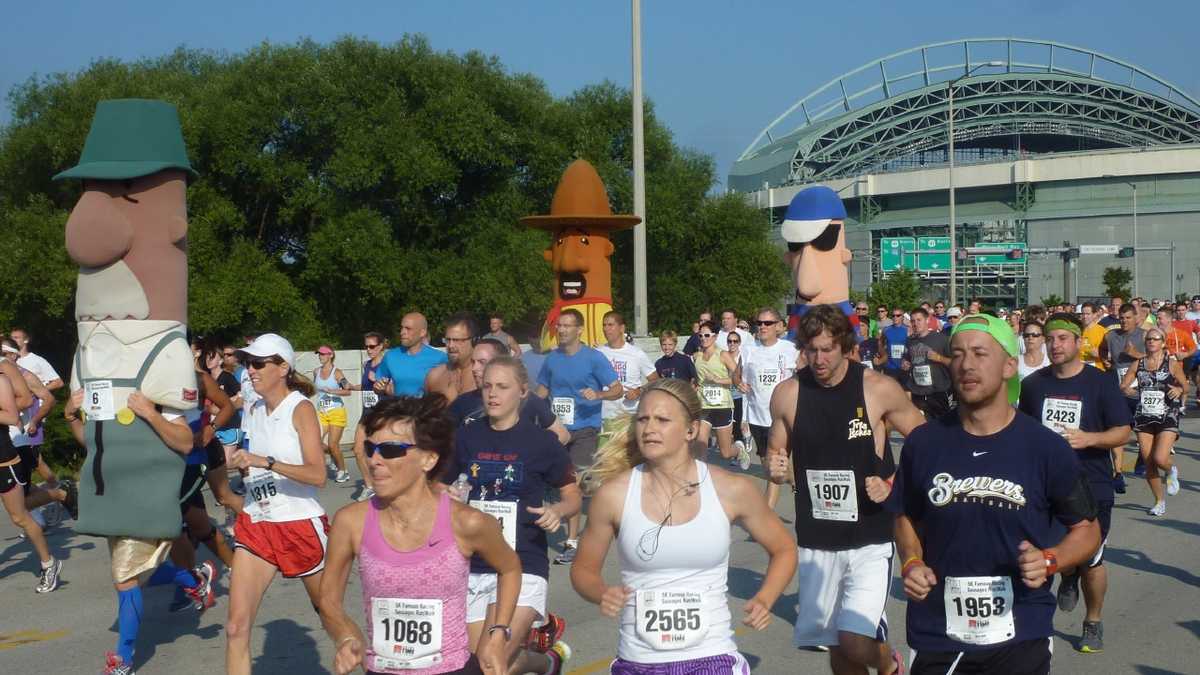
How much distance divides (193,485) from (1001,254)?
6252 centimetres

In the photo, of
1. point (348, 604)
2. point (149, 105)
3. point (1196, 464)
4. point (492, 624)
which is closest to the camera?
point (492, 624)

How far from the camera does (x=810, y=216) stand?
34.0 ft

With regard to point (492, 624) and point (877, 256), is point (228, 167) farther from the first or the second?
point (877, 256)

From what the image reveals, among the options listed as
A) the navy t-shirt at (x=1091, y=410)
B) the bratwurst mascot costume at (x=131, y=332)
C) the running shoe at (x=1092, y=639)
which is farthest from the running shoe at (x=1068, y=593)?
the bratwurst mascot costume at (x=131, y=332)

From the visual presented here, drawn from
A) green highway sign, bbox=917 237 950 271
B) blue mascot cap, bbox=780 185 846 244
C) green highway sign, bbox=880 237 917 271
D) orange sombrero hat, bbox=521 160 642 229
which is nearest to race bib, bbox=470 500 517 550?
blue mascot cap, bbox=780 185 846 244

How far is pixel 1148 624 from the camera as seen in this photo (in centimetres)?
760

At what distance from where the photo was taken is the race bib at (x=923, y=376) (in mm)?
14480

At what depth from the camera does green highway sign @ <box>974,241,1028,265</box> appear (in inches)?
2574

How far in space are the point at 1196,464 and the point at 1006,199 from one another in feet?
202

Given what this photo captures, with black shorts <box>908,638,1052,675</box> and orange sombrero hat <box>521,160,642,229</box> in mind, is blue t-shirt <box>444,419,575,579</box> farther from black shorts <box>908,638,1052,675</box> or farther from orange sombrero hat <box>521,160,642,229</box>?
orange sombrero hat <box>521,160,642,229</box>

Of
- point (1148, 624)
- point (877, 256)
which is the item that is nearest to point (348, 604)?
point (1148, 624)

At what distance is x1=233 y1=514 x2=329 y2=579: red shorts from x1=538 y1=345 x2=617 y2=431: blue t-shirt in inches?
158

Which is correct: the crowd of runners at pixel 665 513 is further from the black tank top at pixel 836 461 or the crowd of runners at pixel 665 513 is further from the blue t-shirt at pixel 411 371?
the blue t-shirt at pixel 411 371

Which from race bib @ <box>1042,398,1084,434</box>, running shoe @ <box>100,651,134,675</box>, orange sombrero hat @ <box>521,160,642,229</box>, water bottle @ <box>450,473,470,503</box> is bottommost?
running shoe @ <box>100,651,134,675</box>
